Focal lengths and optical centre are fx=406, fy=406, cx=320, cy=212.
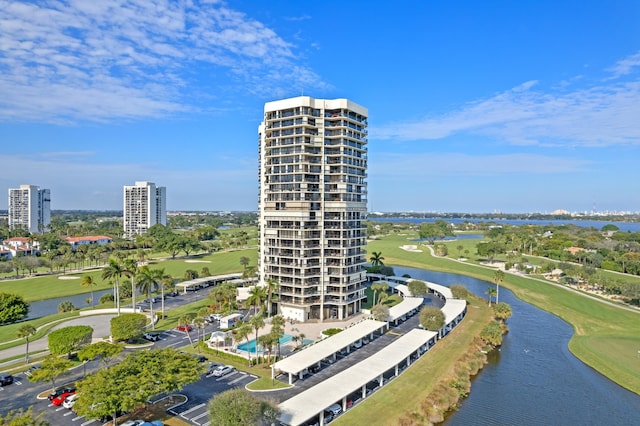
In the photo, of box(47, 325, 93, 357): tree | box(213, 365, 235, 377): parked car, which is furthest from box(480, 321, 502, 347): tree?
box(47, 325, 93, 357): tree

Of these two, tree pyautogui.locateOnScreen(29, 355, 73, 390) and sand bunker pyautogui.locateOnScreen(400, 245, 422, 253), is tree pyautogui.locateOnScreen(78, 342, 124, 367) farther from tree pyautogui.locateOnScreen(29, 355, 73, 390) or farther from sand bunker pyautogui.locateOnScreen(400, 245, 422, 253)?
sand bunker pyautogui.locateOnScreen(400, 245, 422, 253)

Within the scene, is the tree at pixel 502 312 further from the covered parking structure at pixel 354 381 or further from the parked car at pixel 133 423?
the parked car at pixel 133 423

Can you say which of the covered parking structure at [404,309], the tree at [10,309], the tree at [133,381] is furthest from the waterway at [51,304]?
the covered parking structure at [404,309]

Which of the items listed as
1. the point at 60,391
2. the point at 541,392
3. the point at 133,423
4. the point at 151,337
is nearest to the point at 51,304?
the point at 151,337

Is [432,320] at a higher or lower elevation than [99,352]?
lower

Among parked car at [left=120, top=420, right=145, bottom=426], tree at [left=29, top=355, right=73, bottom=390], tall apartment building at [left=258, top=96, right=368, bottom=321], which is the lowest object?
parked car at [left=120, top=420, right=145, bottom=426]

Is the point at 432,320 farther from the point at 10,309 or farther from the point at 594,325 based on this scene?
the point at 10,309
